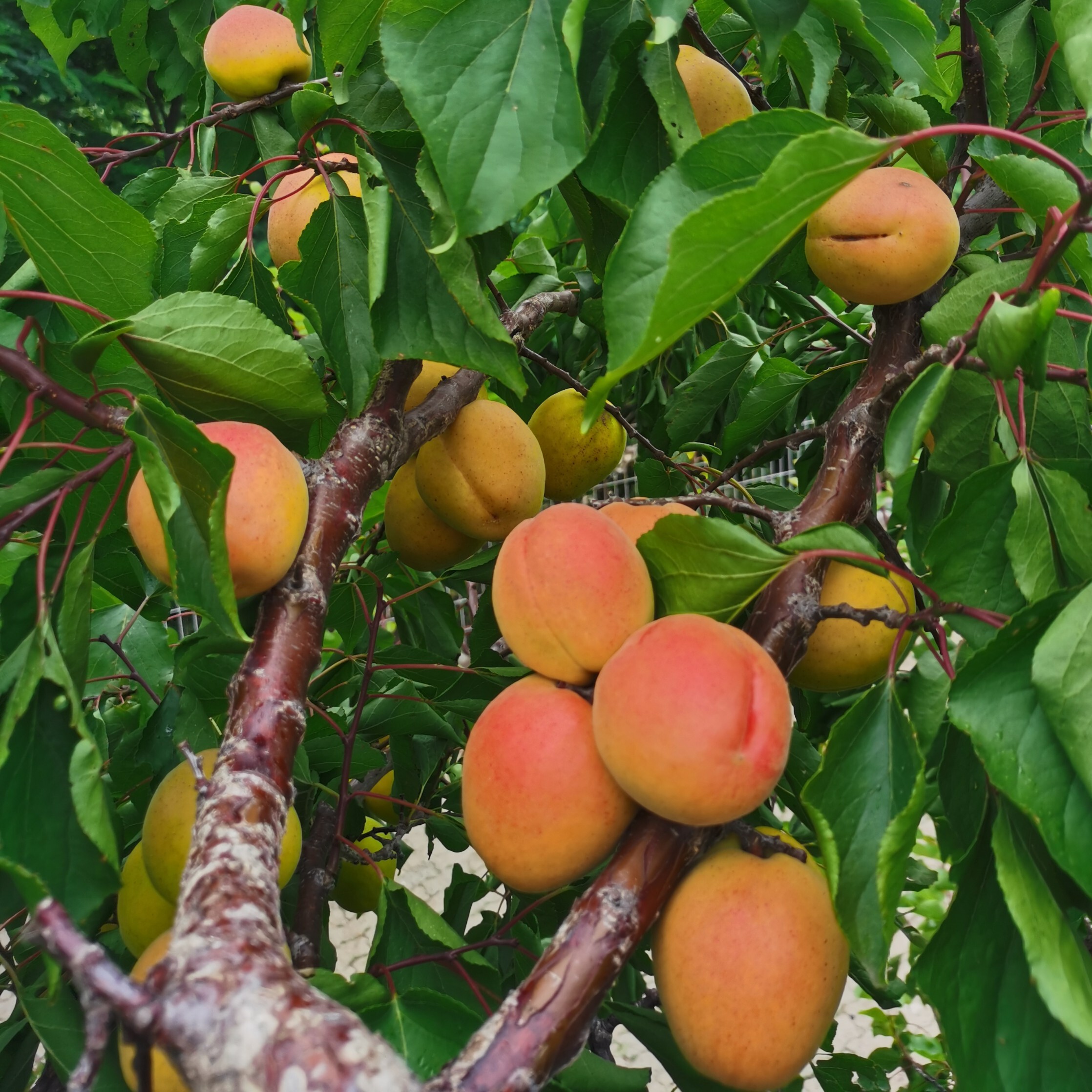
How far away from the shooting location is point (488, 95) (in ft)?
Answer: 1.97

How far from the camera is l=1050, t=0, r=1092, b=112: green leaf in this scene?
0.62 metres

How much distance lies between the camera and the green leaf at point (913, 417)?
58cm

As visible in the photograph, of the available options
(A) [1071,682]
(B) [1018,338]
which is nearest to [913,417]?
(B) [1018,338]

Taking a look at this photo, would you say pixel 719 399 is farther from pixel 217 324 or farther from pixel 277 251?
pixel 217 324

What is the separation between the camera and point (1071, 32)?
65 centimetres

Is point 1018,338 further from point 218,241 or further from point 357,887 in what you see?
point 357,887

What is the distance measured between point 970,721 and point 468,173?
439mm

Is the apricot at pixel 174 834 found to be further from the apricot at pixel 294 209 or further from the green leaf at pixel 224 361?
the apricot at pixel 294 209

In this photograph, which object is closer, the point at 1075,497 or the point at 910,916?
the point at 1075,497

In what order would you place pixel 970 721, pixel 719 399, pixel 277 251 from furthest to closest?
pixel 719 399
pixel 277 251
pixel 970 721

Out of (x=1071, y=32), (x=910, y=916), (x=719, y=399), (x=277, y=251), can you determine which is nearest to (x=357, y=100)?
(x=277, y=251)

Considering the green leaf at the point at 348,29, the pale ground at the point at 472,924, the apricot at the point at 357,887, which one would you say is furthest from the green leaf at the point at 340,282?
the pale ground at the point at 472,924

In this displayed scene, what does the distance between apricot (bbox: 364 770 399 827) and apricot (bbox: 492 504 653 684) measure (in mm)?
684

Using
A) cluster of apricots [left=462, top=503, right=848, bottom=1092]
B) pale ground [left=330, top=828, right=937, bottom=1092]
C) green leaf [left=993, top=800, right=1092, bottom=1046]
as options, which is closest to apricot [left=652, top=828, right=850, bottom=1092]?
cluster of apricots [left=462, top=503, right=848, bottom=1092]
